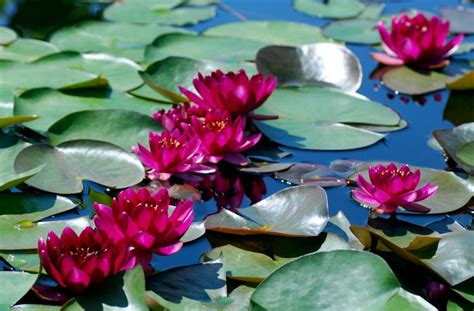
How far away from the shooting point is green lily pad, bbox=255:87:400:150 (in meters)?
2.33

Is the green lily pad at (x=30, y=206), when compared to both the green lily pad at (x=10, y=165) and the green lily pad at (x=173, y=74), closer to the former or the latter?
the green lily pad at (x=10, y=165)

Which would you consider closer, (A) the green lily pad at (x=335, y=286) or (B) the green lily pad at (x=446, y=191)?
(A) the green lily pad at (x=335, y=286)

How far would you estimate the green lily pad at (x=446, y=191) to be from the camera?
1907 millimetres

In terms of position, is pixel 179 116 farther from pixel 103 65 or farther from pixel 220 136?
pixel 103 65

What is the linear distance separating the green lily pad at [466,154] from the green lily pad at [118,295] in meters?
1.00

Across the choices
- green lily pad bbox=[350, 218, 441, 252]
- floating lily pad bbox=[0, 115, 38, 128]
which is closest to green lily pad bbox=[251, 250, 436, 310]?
green lily pad bbox=[350, 218, 441, 252]

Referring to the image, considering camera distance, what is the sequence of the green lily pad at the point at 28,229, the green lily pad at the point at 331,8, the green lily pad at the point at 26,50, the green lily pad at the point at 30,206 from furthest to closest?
the green lily pad at the point at 331,8
the green lily pad at the point at 26,50
the green lily pad at the point at 30,206
the green lily pad at the point at 28,229

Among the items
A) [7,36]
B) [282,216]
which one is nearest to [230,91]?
[282,216]

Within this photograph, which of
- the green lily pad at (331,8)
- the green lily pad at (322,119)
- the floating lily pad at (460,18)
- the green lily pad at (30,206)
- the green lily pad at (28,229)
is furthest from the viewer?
the green lily pad at (331,8)

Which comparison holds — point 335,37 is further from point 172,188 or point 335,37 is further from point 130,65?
point 172,188

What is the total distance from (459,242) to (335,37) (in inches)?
69.9

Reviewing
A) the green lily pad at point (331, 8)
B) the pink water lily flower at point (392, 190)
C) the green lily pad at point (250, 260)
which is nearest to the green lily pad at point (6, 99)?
the green lily pad at point (250, 260)

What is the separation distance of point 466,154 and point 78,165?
3.33 feet

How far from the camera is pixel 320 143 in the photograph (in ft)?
7.59
